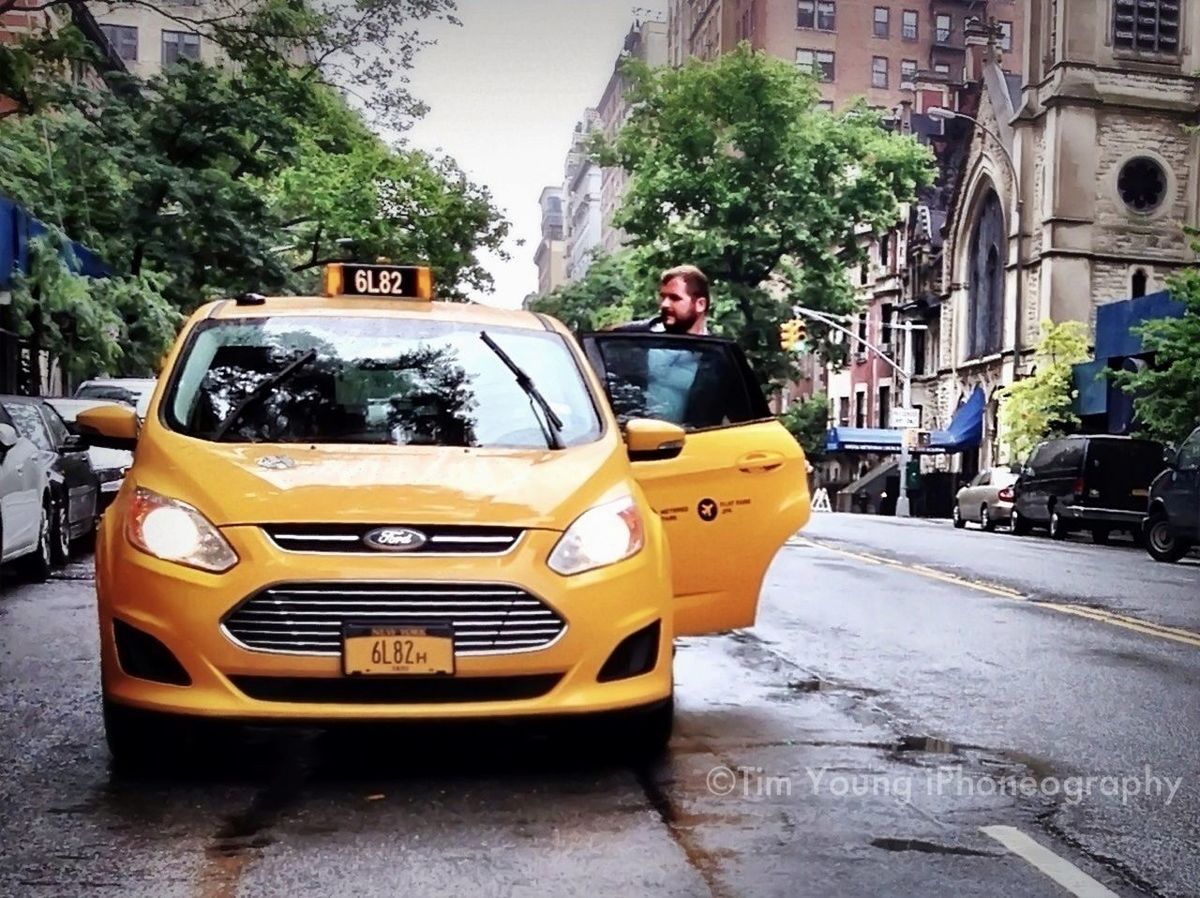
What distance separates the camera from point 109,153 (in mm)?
26828

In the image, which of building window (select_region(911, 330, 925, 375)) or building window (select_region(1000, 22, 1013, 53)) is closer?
building window (select_region(911, 330, 925, 375))

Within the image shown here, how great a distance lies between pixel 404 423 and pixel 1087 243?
4635 cm

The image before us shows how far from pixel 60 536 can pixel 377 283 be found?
9197mm

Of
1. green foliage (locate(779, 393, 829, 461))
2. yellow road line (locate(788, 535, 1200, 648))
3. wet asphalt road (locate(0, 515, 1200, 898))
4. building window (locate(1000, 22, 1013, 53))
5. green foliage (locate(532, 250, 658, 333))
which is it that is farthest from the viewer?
building window (locate(1000, 22, 1013, 53))

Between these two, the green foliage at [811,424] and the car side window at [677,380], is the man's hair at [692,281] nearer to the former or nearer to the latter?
the car side window at [677,380]

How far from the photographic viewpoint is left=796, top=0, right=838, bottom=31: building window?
297 ft

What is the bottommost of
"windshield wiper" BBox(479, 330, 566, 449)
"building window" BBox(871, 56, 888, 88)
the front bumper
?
the front bumper

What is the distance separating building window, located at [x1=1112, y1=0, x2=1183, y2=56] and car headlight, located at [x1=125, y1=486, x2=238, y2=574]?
48732mm

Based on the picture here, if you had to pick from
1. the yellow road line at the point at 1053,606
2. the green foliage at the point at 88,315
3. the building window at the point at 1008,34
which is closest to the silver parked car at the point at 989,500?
the yellow road line at the point at 1053,606

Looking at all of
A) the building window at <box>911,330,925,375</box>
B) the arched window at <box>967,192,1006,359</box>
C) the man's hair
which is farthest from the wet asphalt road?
the building window at <box>911,330,925,375</box>

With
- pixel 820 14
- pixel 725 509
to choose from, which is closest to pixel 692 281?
pixel 725 509

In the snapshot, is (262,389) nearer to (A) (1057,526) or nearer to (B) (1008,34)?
(A) (1057,526)

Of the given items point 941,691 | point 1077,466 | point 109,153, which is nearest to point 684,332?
point 941,691

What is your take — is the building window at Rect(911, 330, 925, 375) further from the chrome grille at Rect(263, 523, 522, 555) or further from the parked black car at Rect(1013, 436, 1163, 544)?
the chrome grille at Rect(263, 523, 522, 555)
